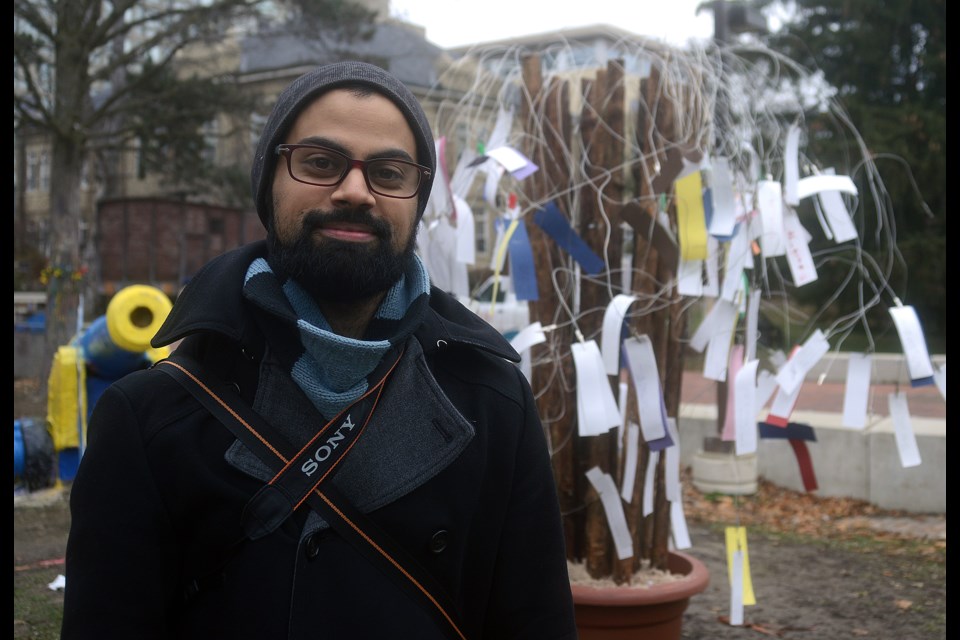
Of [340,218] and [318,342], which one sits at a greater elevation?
[340,218]

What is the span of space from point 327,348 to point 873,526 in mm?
6013

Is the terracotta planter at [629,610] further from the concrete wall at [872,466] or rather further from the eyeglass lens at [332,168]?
the concrete wall at [872,466]

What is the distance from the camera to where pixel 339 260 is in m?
1.54

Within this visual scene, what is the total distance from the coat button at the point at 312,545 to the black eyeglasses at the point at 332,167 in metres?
0.54

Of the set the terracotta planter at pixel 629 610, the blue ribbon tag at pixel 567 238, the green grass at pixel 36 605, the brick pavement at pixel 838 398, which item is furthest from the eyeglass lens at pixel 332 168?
the brick pavement at pixel 838 398

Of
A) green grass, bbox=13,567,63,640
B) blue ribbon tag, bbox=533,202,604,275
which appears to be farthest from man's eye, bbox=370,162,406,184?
green grass, bbox=13,567,63,640

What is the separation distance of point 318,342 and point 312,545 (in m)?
0.30

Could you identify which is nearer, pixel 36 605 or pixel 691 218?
pixel 691 218

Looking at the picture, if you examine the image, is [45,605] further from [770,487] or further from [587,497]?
[770,487]

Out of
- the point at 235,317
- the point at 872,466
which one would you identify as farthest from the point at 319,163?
the point at 872,466

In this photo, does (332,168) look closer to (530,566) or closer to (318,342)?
(318,342)

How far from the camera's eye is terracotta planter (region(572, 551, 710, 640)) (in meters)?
3.32

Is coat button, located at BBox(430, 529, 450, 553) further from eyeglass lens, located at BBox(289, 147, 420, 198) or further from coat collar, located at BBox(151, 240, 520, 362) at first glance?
eyeglass lens, located at BBox(289, 147, 420, 198)

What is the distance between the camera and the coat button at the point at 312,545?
1.45 metres
